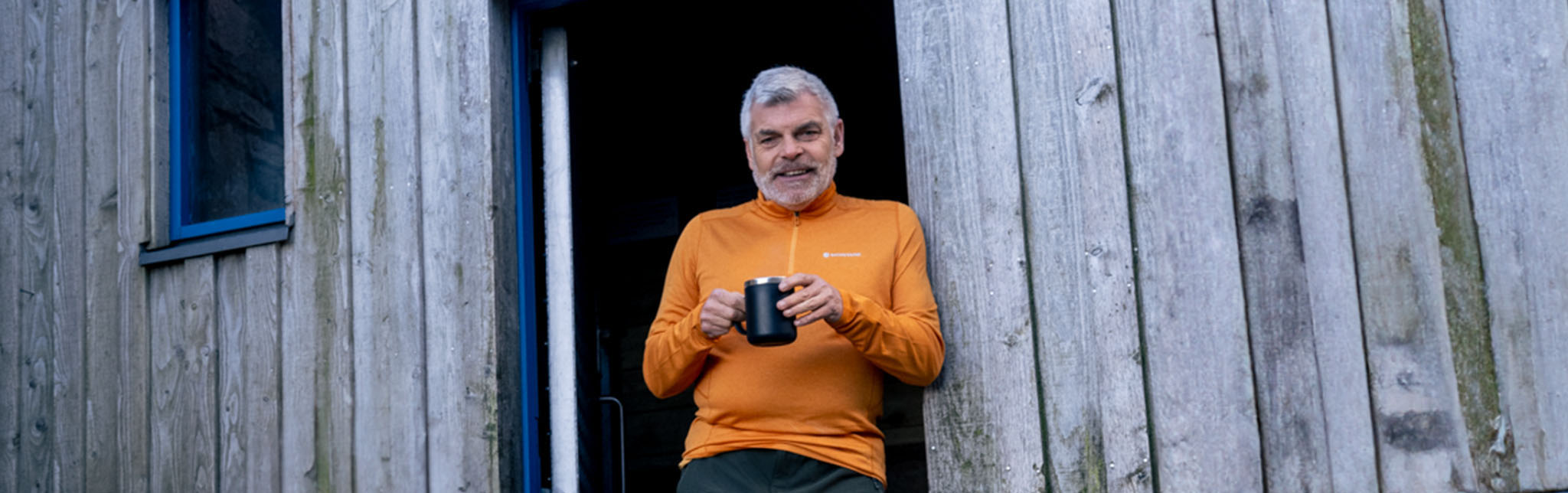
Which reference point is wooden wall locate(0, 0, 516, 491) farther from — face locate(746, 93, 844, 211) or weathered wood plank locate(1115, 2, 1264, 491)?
weathered wood plank locate(1115, 2, 1264, 491)

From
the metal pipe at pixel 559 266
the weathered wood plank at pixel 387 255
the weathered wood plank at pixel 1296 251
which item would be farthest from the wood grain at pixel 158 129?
the weathered wood plank at pixel 1296 251

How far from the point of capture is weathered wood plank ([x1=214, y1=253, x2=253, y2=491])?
12.1 feet

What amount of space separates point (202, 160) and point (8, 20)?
37.2 inches

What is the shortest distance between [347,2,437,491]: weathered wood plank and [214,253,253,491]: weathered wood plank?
1.32 ft

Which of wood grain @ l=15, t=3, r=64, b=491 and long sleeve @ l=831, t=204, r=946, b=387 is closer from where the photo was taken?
long sleeve @ l=831, t=204, r=946, b=387

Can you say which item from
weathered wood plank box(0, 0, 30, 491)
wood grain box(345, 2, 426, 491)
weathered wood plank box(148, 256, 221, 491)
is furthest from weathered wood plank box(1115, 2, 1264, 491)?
weathered wood plank box(0, 0, 30, 491)

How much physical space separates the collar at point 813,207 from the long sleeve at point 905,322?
16 cm

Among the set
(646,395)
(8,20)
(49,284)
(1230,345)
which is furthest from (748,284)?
(646,395)

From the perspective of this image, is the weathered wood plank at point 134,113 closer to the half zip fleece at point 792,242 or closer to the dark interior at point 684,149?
the dark interior at point 684,149

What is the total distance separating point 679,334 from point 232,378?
Answer: 1685mm

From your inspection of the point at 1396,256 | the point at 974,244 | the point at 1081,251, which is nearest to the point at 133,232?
the point at 974,244

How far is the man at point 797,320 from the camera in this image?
103 inches

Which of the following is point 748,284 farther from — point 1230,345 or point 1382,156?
point 1382,156

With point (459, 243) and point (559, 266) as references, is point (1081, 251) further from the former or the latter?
point (459, 243)
